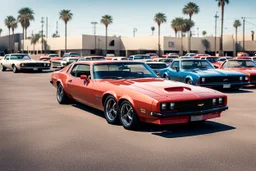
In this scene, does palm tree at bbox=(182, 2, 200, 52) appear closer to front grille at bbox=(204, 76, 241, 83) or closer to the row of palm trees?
the row of palm trees

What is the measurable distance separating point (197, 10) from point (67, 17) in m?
31.2

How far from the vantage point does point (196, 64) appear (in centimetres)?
1398

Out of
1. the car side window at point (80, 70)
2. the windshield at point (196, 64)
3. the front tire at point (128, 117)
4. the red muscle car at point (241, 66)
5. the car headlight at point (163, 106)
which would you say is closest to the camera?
the car headlight at point (163, 106)

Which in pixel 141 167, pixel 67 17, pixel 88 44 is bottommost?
pixel 141 167

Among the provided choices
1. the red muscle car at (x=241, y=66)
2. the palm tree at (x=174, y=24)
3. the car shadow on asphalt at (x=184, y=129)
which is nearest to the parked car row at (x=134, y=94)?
the car shadow on asphalt at (x=184, y=129)

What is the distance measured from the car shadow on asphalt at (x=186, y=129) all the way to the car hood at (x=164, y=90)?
0.68 m

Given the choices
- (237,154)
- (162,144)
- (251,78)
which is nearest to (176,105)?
(162,144)

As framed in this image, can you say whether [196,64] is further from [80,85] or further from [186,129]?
[186,129]

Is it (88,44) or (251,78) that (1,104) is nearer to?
(251,78)

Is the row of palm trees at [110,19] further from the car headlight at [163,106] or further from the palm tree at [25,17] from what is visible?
the car headlight at [163,106]

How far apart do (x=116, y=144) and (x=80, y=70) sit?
3623 mm

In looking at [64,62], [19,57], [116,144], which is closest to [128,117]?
[116,144]

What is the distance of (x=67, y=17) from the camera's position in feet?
271

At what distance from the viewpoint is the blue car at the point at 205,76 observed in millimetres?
12656
